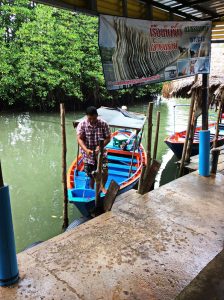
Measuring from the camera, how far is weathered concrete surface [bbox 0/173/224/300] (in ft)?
7.68

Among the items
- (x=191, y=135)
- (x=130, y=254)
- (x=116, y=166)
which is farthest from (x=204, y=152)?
(x=116, y=166)

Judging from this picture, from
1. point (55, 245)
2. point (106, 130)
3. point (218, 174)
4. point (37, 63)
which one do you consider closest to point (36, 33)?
point (37, 63)

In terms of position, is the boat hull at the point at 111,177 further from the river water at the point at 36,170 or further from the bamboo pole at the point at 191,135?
the bamboo pole at the point at 191,135

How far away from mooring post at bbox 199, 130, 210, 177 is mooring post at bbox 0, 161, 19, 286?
343cm

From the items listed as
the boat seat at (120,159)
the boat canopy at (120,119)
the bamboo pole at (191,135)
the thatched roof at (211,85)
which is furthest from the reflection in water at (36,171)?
the thatched roof at (211,85)

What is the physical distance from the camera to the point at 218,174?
16.0ft

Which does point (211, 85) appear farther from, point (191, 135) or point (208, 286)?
point (208, 286)

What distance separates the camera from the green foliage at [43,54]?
16500 mm

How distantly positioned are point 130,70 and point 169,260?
2.26m

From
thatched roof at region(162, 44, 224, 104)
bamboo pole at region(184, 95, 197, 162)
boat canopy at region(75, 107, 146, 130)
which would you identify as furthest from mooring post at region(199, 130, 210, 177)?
boat canopy at region(75, 107, 146, 130)

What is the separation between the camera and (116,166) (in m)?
7.13

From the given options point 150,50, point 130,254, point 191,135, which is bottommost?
point 130,254

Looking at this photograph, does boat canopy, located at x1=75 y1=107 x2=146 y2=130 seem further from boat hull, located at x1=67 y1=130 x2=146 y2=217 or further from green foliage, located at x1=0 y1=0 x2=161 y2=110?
green foliage, located at x1=0 y1=0 x2=161 y2=110

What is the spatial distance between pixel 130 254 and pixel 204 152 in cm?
253
